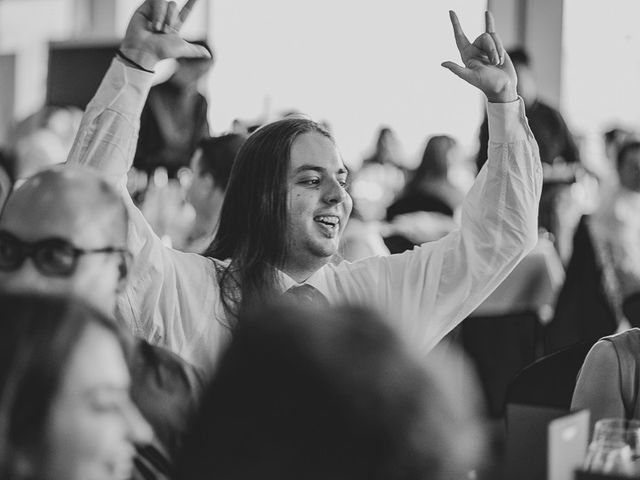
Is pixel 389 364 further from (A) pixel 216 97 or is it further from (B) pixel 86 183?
(A) pixel 216 97

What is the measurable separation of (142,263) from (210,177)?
1.24m

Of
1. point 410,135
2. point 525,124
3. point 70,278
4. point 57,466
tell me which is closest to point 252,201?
point 525,124

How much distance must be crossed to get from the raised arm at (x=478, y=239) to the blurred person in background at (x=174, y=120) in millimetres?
3656

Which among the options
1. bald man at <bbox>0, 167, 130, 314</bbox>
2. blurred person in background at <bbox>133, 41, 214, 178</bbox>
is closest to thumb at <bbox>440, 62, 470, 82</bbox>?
bald man at <bbox>0, 167, 130, 314</bbox>

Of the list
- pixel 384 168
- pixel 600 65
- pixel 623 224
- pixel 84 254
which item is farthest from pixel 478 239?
pixel 600 65

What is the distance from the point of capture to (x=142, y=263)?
81.6 inches

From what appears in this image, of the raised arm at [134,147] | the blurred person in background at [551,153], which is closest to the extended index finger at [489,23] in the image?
the raised arm at [134,147]

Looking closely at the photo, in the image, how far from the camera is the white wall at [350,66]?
7.25m

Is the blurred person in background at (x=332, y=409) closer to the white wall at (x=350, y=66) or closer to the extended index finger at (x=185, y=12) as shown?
the extended index finger at (x=185, y=12)

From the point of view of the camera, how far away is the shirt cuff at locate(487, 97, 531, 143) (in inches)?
85.7

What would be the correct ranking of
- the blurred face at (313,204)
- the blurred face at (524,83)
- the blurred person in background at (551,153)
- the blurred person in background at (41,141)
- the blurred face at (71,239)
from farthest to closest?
1. the blurred person in background at (551,153)
2. the blurred face at (524,83)
3. the blurred person in background at (41,141)
4. the blurred face at (313,204)
5. the blurred face at (71,239)

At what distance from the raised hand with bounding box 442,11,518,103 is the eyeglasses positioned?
0.99m

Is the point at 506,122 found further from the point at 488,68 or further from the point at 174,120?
the point at 174,120

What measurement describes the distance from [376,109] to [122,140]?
18.6 feet
